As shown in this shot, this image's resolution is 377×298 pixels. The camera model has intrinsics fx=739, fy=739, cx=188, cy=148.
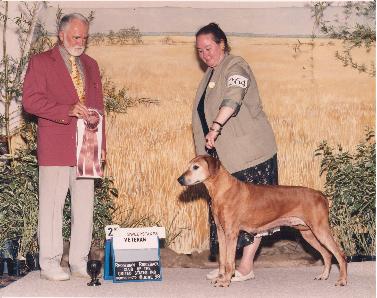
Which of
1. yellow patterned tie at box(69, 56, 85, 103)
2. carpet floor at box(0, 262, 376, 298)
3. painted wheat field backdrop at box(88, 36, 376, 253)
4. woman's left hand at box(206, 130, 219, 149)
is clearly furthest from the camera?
painted wheat field backdrop at box(88, 36, 376, 253)

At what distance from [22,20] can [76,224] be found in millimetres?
2238

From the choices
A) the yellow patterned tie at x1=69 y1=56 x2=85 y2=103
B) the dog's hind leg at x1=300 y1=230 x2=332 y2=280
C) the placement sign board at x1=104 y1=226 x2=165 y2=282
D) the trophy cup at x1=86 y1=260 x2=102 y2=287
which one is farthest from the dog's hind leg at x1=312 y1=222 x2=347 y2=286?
the yellow patterned tie at x1=69 y1=56 x2=85 y2=103

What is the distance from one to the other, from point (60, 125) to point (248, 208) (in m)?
1.35

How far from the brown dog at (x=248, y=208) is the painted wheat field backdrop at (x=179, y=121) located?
5.51 ft

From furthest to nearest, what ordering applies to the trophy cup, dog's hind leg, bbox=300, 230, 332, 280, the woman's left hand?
1. dog's hind leg, bbox=300, 230, 332, 280
2. the trophy cup
3. the woman's left hand

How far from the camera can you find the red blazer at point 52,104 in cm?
479

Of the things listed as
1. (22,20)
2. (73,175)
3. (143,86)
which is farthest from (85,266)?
(22,20)

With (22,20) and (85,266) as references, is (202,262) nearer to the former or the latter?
(85,266)

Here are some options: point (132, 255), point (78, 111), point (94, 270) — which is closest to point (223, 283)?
point (132, 255)

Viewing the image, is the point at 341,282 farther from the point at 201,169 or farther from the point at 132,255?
the point at 132,255

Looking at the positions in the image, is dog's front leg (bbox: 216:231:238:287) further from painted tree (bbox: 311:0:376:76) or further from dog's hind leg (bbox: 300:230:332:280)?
painted tree (bbox: 311:0:376:76)

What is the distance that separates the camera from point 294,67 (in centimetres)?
655

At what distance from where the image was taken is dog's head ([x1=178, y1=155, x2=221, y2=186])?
470cm

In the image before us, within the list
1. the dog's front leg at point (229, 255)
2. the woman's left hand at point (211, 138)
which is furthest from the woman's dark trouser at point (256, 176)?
the woman's left hand at point (211, 138)
